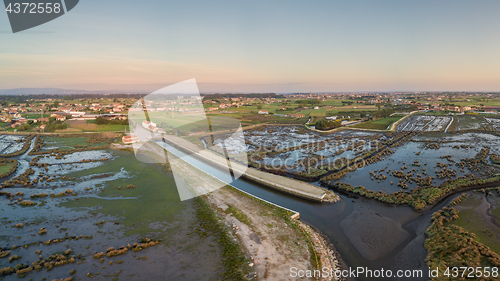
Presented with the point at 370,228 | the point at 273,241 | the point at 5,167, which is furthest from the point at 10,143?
the point at 370,228

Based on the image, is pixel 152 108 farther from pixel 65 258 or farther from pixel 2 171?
pixel 65 258

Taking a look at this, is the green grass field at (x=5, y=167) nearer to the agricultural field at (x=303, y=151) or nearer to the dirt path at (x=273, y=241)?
the dirt path at (x=273, y=241)

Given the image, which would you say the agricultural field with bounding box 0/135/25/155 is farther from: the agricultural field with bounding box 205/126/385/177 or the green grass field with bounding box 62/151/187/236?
the agricultural field with bounding box 205/126/385/177

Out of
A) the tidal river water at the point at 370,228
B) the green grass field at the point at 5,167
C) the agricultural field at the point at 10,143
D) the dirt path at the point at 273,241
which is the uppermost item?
the agricultural field at the point at 10,143

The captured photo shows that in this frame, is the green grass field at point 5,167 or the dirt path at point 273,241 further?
the green grass field at point 5,167

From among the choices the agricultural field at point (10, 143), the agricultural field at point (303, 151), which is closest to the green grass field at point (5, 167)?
the agricultural field at point (10, 143)

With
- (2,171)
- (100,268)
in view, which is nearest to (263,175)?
(100,268)

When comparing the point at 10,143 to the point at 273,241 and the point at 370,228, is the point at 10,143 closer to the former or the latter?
the point at 273,241
